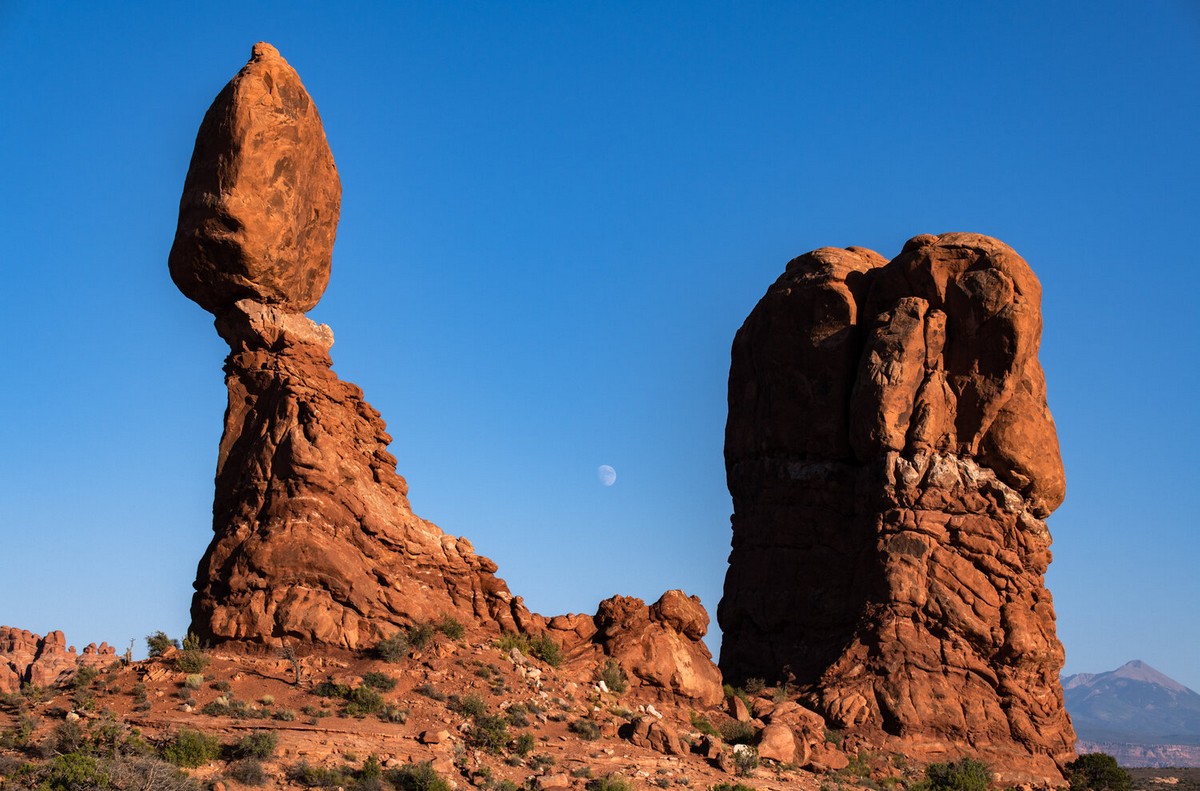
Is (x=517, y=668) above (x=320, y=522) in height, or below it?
below

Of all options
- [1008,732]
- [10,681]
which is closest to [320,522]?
[1008,732]

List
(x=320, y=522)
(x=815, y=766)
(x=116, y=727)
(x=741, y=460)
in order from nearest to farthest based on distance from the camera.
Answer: (x=116, y=727)
(x=320, y=522)
(x=815, y=766)
(x=741, y=460)

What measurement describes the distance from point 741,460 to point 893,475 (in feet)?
21.4

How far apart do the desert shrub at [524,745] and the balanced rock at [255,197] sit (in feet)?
37.1

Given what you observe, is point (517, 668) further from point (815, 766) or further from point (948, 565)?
point (948, 565)

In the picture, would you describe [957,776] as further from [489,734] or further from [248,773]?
[248,773]

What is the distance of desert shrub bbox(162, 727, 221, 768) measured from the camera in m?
21.9

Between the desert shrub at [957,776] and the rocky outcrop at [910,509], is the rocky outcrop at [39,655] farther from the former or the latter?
the desert shrub at [957,776]

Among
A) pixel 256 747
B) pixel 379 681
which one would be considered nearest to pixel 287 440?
pixel 379 681

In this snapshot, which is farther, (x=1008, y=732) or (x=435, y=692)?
(x=1008, y=732)

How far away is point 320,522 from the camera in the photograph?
1080 inches

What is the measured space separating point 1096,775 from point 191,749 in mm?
21521

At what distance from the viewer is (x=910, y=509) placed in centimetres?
3406

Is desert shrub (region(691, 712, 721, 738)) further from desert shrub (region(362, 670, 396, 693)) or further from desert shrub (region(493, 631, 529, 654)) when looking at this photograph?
desert shrub (region(362, 670, 396, 693))
